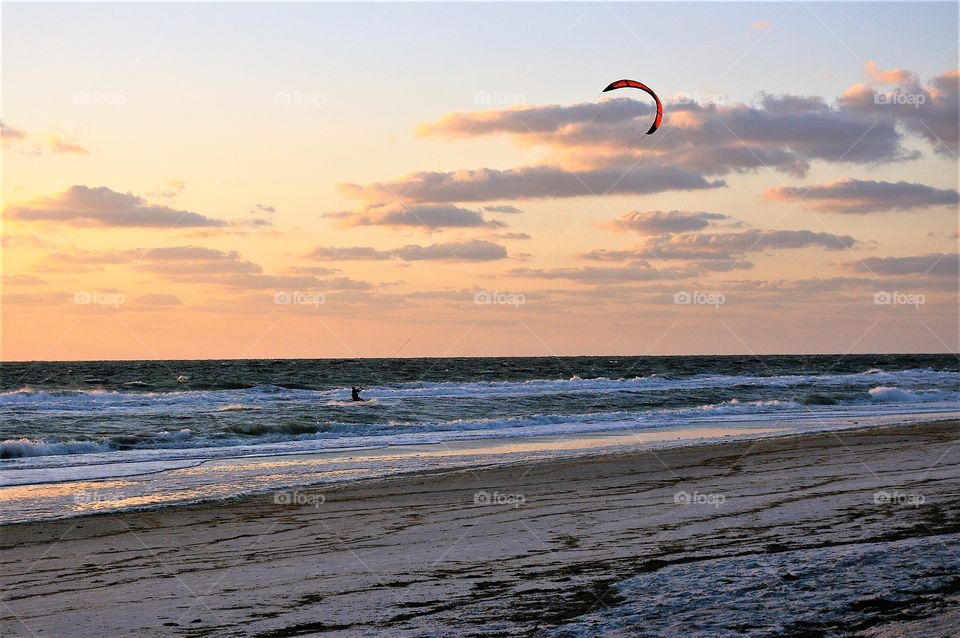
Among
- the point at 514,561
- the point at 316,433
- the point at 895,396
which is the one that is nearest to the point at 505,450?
the point at 316,433

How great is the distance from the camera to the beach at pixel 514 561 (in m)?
6.44

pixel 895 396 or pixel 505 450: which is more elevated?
pixel 505 450

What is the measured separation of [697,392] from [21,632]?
4396 cm

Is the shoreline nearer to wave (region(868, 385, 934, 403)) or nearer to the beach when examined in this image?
the beach

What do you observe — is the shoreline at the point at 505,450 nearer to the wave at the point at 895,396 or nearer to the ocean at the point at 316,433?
the ocean at the point at 316,433

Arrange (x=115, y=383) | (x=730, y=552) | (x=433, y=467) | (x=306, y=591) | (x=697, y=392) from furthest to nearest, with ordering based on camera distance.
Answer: (x=115, y=383), (x=697, y=392), (x=433, y=467), (x=730, y=552), (x=306, y=591)

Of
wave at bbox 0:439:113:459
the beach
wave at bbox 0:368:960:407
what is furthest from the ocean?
the beach

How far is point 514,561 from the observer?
8539 millimetres

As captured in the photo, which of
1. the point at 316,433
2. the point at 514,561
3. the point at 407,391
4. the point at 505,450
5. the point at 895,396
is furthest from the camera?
the point at 407,391

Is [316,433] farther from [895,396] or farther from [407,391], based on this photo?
[895,396]

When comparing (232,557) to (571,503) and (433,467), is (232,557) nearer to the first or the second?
(571,503)

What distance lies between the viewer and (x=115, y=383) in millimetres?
65750

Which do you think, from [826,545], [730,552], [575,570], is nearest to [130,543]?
[575,570]

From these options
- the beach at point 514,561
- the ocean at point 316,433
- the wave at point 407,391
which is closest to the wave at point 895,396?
the ocean at point 316,433
